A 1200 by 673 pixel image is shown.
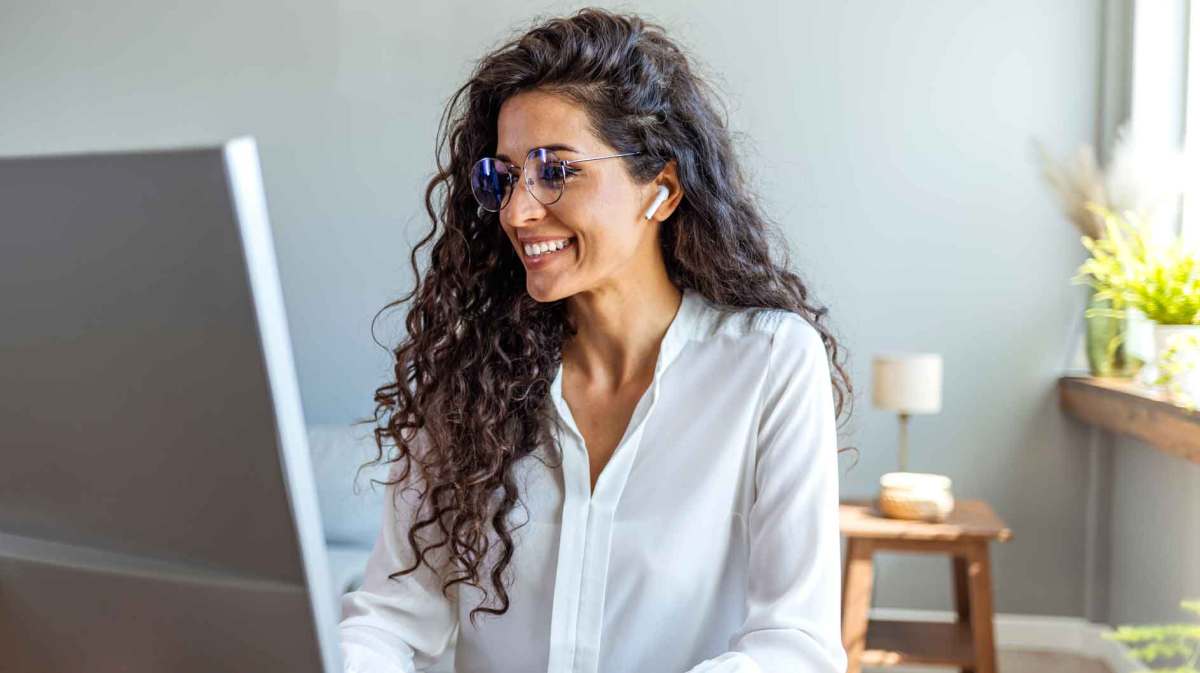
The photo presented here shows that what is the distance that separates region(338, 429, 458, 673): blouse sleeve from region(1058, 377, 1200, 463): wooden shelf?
2092 millimetres

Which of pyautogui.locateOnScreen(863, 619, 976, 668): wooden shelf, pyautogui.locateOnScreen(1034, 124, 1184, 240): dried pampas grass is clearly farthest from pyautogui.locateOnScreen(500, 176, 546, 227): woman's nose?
pyautogui.locateOnScreen(1034, 124, 1184, 240): dried pampas grass

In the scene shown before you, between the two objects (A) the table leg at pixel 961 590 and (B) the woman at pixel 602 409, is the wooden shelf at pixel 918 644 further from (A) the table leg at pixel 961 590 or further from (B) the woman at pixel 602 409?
(B) the woman at pixel 602 409

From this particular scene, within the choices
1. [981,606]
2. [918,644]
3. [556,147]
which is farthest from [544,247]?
[918,644]

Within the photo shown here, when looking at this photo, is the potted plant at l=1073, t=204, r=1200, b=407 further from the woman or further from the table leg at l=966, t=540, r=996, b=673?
the woman

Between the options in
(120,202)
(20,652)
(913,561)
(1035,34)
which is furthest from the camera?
(913,561)

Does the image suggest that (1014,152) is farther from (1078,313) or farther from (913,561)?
(913,561)

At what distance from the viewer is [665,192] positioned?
5.11ft

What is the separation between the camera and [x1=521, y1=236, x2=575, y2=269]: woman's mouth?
4.71 feet

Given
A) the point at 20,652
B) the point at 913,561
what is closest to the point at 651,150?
the point at 20,652

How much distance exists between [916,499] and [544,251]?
6.96 feet

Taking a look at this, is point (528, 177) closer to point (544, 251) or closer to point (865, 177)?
point (544, 251)

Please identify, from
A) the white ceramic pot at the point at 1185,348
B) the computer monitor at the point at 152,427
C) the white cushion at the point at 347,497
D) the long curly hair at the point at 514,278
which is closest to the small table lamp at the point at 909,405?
the white ceramic pot at the point at 1185,348

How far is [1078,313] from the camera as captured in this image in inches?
152

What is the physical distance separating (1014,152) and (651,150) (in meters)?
2.68
